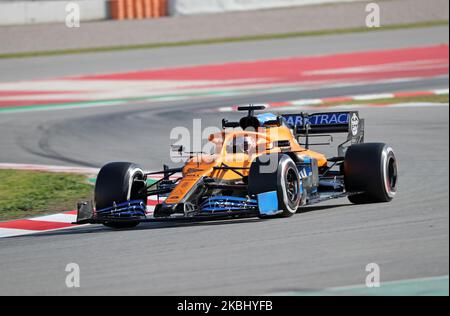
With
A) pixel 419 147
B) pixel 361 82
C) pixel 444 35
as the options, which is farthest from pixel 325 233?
pixel 444 35

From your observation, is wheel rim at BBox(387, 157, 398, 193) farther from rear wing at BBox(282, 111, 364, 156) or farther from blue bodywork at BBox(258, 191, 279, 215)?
blue bodywork at BBox(258, 191, 279, 215)

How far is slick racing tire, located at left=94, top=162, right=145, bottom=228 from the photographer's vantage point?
1025 cm

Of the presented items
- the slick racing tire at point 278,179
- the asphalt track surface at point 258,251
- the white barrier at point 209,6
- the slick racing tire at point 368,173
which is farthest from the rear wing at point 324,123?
the white barrier at point 209,6

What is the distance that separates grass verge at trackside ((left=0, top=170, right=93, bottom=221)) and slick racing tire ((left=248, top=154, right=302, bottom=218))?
2947 millimetres

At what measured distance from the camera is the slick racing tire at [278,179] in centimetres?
972

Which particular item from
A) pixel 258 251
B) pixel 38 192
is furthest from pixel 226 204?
pixel 38 192

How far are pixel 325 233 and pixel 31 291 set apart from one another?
2.80m

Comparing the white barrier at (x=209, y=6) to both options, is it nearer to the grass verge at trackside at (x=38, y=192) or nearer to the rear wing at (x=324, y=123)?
the grass verge at trackside at (x=38, y=192)

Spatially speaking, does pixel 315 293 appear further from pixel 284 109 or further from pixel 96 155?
pixel 284 109

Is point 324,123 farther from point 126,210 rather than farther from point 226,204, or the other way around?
point 126,210

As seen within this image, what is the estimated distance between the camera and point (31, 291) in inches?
300

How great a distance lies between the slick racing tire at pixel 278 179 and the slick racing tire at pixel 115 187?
1308 millimetres

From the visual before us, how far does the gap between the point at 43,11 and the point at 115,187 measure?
26991mm

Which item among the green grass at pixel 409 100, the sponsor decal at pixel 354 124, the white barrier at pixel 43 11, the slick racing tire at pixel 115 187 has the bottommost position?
the slick racing tire at pixel 115 187
